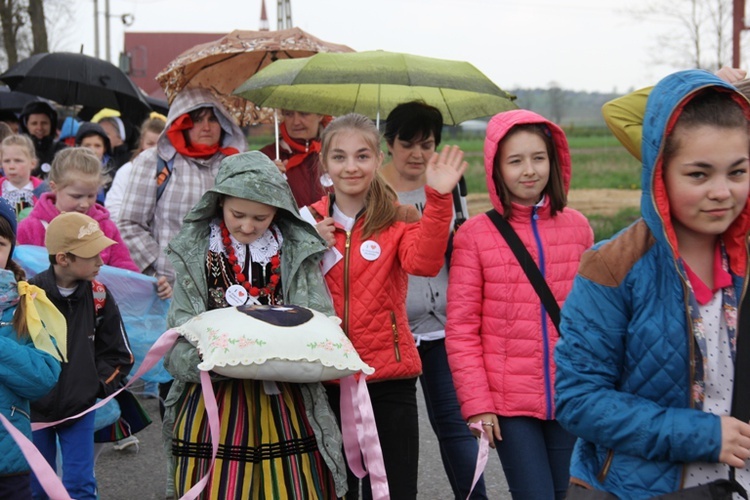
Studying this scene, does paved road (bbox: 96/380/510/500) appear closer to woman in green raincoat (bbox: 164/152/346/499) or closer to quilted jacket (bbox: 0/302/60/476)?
quilted jacket (bbox: 0/302/60/476)

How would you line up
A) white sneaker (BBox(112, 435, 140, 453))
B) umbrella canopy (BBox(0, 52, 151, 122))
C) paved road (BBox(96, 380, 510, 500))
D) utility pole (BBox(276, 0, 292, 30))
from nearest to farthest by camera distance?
paved road (BBox(96, 380, 510, 500)) → white sneaker (BBox(112, 435, 140, 453)) → umbrella canopy (BBox(0, 52, 151, 122)) → utility pole (BBox(276, 0, 292, 30))

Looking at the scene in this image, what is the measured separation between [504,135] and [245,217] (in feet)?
3.54

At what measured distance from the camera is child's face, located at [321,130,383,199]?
4.30 metres

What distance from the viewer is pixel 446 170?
396cm

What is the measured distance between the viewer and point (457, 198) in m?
4.95

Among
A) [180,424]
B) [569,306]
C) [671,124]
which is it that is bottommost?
[180,424]

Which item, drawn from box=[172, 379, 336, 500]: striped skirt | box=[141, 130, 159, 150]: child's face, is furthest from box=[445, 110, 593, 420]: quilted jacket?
box=[141, 130, 159, 150]: child's face

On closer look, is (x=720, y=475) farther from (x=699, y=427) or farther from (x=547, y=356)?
(x=547, y=356)

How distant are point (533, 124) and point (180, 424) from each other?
1.81 m

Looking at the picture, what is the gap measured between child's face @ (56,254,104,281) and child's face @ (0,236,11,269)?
67 centimetres

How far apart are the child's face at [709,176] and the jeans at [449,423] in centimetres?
251

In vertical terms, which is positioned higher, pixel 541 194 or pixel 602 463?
pixel 541 194

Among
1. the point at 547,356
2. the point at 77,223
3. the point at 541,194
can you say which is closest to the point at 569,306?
the point at 547,356

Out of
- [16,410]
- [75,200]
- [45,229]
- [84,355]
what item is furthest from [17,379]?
[45,229]
